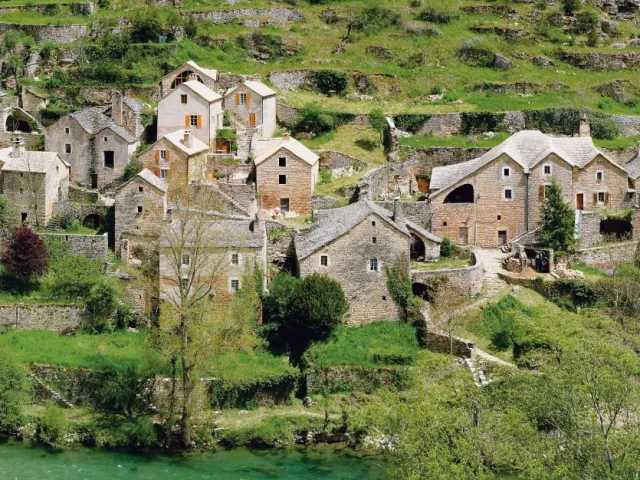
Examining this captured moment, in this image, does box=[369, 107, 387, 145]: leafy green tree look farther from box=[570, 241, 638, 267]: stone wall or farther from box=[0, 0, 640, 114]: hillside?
box=[570, 241, 638, 267]: stone wall

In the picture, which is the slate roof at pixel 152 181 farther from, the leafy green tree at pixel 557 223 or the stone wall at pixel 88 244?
the leafy green tree at pixel 557 223

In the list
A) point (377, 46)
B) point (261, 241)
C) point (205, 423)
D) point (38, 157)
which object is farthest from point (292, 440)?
point (377, 46)

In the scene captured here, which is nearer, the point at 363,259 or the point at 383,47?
the point at 363,259

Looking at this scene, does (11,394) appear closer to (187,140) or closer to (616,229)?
(187,140)

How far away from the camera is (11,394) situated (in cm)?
5681

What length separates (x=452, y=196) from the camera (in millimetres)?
68500

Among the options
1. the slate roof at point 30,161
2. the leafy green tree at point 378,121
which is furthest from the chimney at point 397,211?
the slate roof at point 30,161

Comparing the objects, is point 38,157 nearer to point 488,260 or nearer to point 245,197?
point 245,197

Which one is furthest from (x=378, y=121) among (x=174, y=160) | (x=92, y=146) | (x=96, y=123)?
(x=92, y=146)

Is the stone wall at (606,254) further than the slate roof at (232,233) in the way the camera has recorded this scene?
Yes

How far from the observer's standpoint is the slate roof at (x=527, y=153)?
223 feet

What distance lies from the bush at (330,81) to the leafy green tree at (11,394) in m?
29.1

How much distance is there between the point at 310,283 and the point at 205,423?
751 cm

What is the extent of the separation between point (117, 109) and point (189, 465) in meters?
22.9
